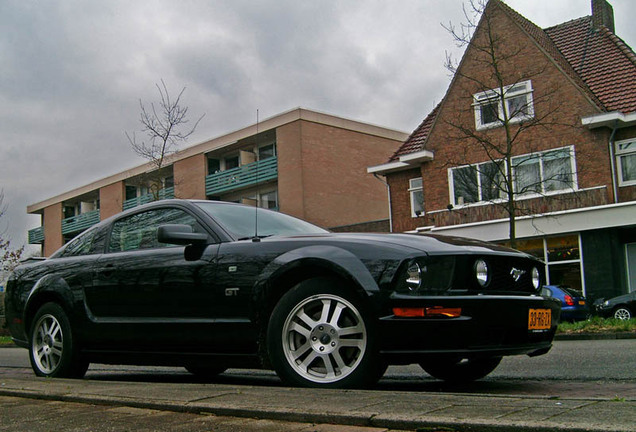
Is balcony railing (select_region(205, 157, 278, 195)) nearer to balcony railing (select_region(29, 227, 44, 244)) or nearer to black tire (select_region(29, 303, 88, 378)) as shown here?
balcony railing (select_region(29, 227, 44, 244))

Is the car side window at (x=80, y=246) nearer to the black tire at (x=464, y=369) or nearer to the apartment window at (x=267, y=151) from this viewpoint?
the black tire at (x=464, y=369)

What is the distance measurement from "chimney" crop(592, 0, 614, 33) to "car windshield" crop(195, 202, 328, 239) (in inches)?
976

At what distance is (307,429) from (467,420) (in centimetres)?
70

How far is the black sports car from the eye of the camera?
440 cm

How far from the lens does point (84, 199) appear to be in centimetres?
5953

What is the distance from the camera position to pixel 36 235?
63.5 meters

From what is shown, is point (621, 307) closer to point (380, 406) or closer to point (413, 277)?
point (413, 277)

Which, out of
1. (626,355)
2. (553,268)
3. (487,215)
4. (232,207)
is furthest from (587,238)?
(232,207)

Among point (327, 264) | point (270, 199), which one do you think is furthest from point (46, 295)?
point (270, 199)

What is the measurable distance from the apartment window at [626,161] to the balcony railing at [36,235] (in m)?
52.3

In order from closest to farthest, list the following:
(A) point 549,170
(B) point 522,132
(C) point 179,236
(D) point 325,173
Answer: (C) point 179,236, (A) point 549,170, (B) point 522,132, (D) point 325,173

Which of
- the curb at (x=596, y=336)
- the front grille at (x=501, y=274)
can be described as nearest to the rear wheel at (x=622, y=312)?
the curb at (x=596, y=336)

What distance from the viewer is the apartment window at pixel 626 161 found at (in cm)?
2261

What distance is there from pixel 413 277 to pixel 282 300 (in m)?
0.91
